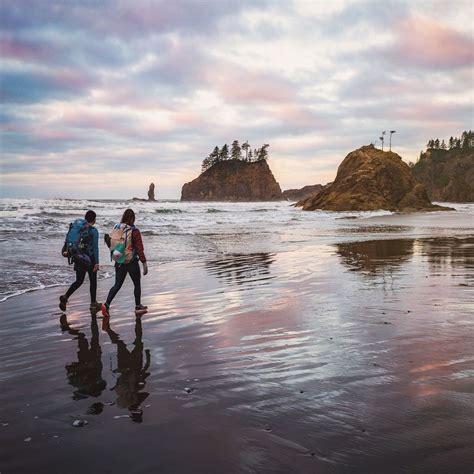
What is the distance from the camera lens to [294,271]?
1202 cm

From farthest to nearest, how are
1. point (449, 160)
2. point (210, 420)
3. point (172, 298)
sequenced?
point (449, 160), point (172, 298), point (210, 420)

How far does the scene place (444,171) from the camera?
183 meters

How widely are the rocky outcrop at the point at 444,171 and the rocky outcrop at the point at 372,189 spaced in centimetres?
8137

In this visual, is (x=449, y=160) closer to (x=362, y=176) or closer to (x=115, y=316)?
(x=362, y=176)

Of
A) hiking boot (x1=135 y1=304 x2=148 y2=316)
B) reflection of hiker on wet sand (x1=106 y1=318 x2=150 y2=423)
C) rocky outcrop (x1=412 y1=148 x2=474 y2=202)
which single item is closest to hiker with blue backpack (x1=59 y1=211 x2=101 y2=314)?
hiking boot (x1=135 y1=304 x2=148 y2=316)

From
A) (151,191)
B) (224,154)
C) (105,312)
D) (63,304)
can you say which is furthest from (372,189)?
(151,191)

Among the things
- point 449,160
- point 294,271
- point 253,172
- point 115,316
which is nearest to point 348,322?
point 115,316

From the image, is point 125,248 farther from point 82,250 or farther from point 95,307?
point 95,307

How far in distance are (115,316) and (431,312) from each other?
5429 mm

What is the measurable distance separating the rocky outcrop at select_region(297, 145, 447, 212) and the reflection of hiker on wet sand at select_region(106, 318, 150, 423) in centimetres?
6751

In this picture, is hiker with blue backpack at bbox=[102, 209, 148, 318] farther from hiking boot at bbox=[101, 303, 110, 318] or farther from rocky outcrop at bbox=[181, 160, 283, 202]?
rocky outcrop at bbox=[181, 160, 283, 202]

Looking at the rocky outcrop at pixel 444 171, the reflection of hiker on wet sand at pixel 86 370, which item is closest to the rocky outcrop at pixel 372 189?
the reflection of hiker on wet sand at pixel 86 370

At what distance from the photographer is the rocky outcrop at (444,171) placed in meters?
157

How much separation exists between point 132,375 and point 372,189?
3044 inches
